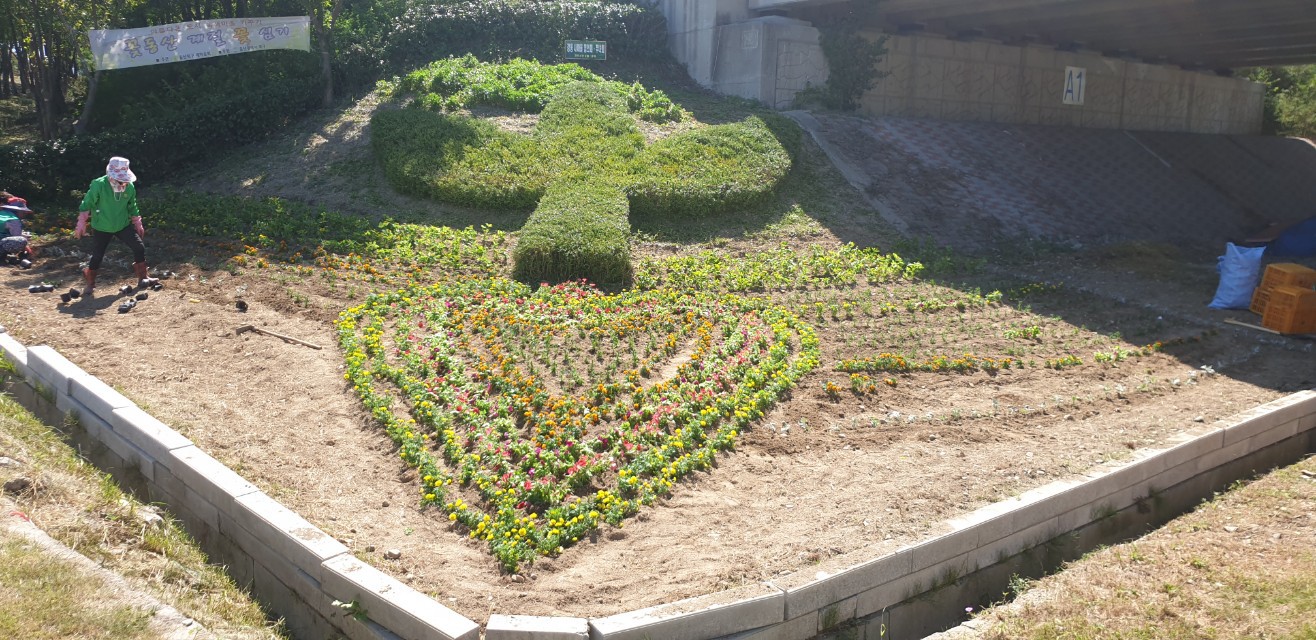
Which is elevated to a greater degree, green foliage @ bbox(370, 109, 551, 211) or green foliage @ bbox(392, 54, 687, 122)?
green foliage @ bbox(392, 54, 687, 122)

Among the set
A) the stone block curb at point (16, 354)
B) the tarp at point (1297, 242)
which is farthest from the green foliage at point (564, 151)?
the tarp at point (1297, 242)

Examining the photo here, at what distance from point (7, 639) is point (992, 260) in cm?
1342

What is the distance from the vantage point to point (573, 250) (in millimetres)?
10891

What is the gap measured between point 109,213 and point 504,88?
348 inches

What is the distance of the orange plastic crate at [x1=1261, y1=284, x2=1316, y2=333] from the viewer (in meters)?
10.7

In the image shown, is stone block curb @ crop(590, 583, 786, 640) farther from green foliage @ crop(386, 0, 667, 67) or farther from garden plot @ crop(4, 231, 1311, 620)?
green foliage @ crop(386, 0, 667, 67)

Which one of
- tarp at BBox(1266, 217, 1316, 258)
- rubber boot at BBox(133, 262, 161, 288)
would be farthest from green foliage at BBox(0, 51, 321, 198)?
tarp at BBox(1266, 217, 1316, 258)

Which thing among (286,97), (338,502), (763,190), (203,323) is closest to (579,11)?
(286,97)

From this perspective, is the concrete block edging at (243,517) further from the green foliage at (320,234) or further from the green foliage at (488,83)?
A: the green foliage at (488,83)

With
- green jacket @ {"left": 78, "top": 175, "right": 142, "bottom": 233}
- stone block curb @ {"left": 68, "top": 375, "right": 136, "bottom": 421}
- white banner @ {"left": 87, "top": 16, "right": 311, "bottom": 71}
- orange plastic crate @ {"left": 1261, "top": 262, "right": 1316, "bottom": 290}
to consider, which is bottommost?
stone block curb @ {"left": 68, "top": 375, "right": 136, "bottom": 421}

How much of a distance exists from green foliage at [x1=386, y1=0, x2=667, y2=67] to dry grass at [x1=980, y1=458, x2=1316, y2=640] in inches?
685

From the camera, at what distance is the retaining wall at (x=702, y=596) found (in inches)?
188

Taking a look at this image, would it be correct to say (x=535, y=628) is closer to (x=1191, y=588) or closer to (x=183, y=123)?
(x=1191, y=588)

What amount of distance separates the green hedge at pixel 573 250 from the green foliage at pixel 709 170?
1958 mm
